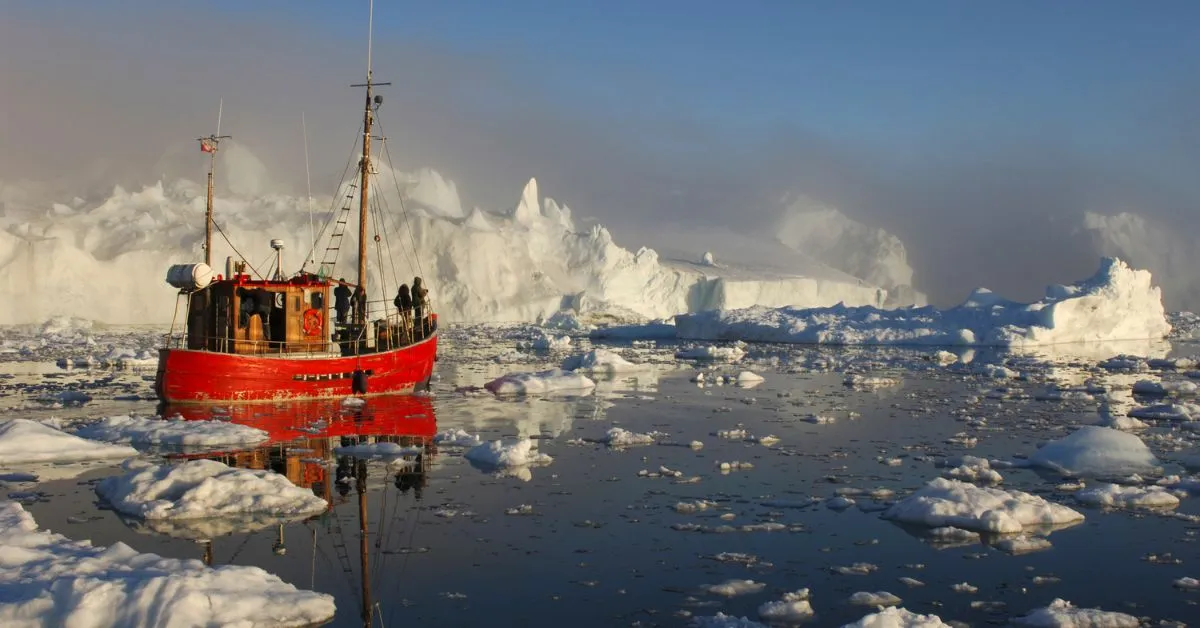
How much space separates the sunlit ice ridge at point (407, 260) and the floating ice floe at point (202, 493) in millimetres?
34836

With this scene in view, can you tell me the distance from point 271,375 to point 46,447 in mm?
5695

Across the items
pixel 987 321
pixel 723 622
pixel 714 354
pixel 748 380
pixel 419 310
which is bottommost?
pixel 723 622

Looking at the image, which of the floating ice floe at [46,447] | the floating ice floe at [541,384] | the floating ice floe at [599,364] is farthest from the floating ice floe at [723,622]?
the floating ice floe at [599,364]

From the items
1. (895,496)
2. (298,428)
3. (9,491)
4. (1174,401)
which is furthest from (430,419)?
(1174,401)

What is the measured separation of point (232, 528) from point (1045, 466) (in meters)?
8.66

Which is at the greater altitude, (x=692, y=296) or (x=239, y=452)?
(x=692, y=296)

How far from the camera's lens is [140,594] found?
605cm

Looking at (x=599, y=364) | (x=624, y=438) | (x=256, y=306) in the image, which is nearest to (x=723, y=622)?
(x=624, y=438)

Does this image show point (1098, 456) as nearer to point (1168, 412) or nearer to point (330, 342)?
point (1168, 412)

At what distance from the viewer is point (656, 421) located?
52.5 ft

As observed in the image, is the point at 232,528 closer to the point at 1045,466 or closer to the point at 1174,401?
the point at 1045,466

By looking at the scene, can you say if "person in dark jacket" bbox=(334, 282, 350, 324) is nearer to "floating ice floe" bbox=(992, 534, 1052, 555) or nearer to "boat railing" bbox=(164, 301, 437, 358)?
"boat railing" bbox=(164, 301, 437, 358)

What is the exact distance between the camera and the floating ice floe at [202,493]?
8.83 m

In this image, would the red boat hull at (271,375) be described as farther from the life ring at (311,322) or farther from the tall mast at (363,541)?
the tall mast at (363,541)
